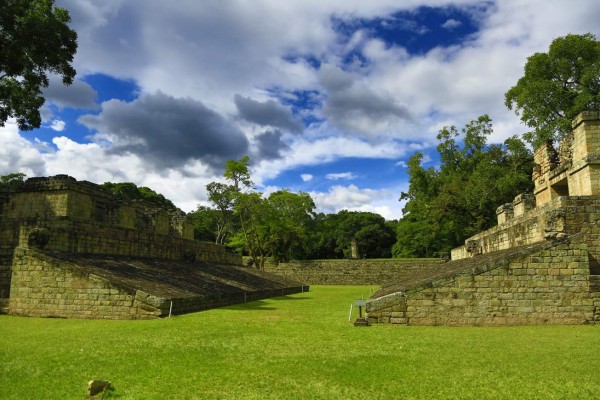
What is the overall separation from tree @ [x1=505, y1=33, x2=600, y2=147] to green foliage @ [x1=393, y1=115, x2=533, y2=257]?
105 inches

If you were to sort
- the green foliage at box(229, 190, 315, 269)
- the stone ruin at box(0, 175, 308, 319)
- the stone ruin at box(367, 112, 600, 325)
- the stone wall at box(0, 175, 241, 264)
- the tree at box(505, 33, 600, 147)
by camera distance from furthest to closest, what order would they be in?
the green foliage at box(229, 190, 315, 269) < the tree at box(505, 33, 600, 147) < the stone wall at box(0, 175, 241, 264) < the stone ruin at box(0, 175, 308, 319) < the stone ruin at box(367, 112, 600, 325)

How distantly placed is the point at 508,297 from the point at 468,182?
73.0 feet

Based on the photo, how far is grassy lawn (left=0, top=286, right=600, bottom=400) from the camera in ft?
15.7

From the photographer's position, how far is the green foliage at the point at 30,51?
14172 millimetres

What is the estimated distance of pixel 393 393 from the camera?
468cm

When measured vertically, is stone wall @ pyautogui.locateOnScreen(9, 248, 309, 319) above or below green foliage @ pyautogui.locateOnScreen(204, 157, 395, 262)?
below

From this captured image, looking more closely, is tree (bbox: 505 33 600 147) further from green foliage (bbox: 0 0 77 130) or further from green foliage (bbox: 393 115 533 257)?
green foliage (bbox: 0 0 77 130)

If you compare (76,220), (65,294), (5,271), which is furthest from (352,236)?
(65,294)

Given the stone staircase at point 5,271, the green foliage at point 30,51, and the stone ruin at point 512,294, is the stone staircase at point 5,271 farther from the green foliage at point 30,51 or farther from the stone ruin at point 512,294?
the stone ruin at point 512,294

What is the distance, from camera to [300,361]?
6.14 metres

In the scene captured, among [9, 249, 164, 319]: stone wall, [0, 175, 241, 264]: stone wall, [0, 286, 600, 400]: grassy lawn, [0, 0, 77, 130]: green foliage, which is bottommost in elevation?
[0, 286, 600, 400]: grassy lawn

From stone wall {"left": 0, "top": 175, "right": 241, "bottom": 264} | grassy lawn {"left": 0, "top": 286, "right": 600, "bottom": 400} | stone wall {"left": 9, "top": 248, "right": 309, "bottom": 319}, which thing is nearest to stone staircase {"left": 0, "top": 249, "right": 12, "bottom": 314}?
stone wall {"left": 0, "top": 175, "right": 241, "bottom": 264}

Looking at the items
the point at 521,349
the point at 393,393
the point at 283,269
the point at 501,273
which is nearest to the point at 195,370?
the point at 393,393

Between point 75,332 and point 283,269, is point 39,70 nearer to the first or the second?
point 75,332
